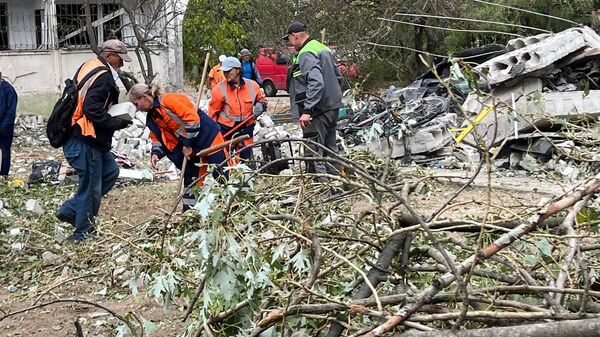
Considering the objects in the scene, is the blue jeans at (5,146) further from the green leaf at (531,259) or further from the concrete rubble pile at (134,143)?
the green leaf at (531,259)

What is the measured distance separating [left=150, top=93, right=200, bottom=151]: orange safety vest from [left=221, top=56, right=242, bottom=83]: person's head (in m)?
1.97

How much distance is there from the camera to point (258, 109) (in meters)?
9.28

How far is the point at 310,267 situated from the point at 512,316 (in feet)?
2.97

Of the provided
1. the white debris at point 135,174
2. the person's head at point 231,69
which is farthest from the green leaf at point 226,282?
the white debris at point 135,174

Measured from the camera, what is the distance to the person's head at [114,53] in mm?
7078

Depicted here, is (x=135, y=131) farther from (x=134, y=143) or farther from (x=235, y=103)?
(x=235, y=103)

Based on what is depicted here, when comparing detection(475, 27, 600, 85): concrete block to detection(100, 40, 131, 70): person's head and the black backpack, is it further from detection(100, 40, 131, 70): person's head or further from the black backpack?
the black backpack

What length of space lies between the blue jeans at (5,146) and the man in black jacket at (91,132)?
8.22 ft

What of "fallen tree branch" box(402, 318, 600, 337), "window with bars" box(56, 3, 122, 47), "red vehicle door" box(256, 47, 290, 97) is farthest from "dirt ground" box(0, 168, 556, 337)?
"red vehicle door" box(256, 47, 290, 97)

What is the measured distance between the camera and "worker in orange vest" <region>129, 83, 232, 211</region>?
6875 millimetres

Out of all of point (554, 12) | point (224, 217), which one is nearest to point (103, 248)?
point (224, 217)

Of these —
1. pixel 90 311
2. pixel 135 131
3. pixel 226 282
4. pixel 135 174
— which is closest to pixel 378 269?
pixel 226 282

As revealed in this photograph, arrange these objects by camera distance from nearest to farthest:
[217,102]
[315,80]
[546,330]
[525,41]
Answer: [546,330]
[315,80]
[217,102]
[525,41]

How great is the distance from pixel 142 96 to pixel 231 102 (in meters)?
2.50
